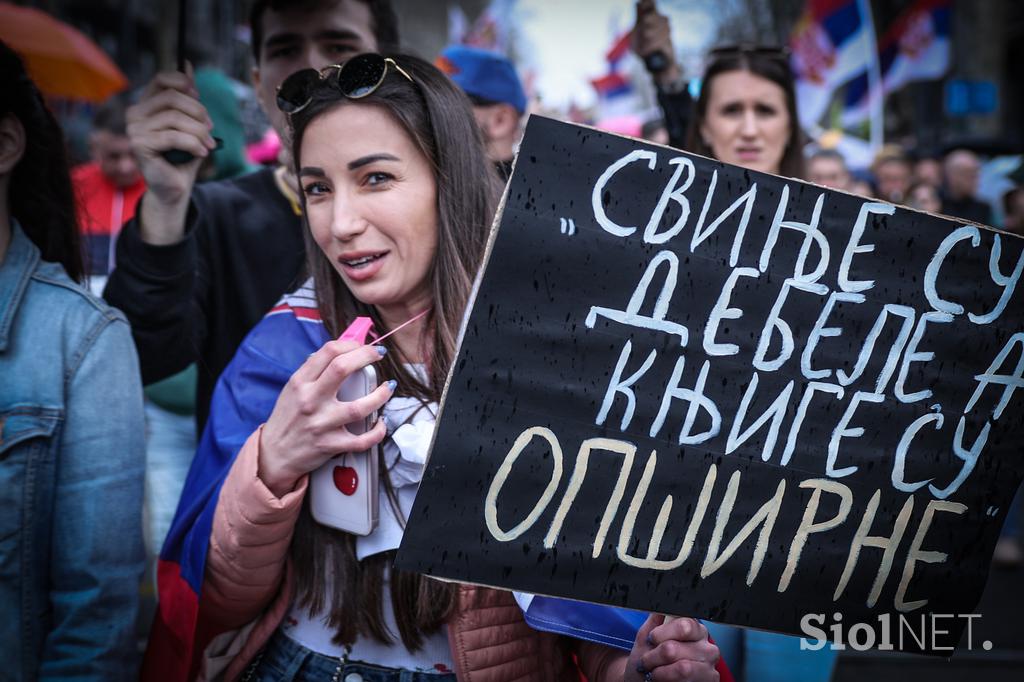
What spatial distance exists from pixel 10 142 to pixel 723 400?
1.63 m

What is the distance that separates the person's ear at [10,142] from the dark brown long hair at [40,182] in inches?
0.9

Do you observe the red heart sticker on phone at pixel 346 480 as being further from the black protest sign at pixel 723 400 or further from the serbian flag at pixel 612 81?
the serbian flag at pixel 612 81

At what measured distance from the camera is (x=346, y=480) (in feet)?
5.80

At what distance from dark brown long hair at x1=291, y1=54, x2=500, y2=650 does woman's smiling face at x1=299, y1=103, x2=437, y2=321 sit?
2cm

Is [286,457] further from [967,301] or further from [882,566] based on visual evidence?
[967,301]

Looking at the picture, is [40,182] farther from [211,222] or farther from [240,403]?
[240,403]

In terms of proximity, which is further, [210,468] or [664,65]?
[664,65]

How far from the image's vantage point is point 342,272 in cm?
186

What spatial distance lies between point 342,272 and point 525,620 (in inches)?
30.1

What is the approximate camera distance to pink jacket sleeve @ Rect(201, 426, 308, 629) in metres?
1.69

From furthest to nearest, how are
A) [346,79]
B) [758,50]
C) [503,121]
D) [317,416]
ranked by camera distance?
[503,121]
[758,50]
[346,79]
[317,416]

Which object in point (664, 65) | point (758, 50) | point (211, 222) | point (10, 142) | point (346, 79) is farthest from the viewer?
point (758, 50)


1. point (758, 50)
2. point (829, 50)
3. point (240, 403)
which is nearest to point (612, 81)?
point (829, 50)
